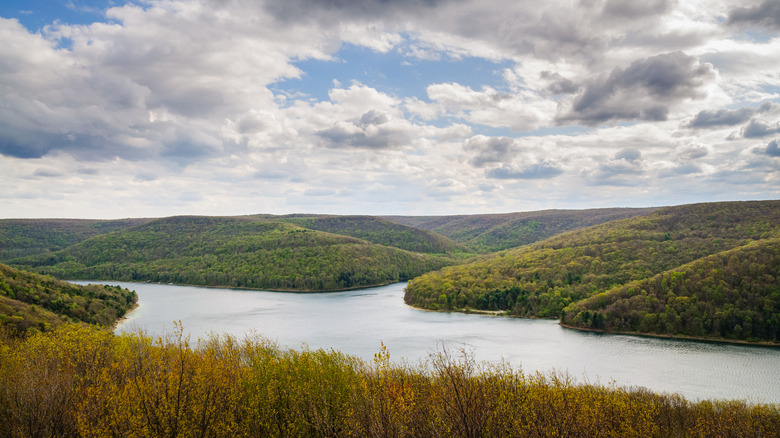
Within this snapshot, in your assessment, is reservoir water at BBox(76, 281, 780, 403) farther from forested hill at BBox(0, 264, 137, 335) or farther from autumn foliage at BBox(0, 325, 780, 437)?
autumn foliage at BBox(0, 325, 780, 437)

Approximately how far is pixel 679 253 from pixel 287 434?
395ft

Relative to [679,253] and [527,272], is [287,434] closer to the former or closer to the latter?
[527,272]

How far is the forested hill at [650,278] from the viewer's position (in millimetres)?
75250

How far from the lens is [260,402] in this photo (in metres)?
Result: 17.8

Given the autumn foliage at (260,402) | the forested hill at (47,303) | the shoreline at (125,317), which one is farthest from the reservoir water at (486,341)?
the autumn foliage at (260,402)

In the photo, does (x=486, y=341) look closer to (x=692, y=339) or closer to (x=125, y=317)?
(x=692, y=339)

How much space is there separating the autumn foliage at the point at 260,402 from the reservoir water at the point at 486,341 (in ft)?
51.3

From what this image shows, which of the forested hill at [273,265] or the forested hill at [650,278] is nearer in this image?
the forested hill at [650,278]

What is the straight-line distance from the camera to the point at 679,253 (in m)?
108

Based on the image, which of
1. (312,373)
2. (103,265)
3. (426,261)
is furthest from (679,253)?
(103,265)

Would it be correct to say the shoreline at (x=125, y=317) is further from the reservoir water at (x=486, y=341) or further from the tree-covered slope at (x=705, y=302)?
the tree-covered slope at (x=705, y=302)

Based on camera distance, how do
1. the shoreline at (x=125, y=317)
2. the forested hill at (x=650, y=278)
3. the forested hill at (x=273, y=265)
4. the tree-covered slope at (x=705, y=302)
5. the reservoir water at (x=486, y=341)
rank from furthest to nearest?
the forested hill at (x=273, y=265) → the shoreline at (x=125, y=317) → the forested hill at (x=650, y=278) → the tree-covered slope at (x=705, y=302) → the reservoir water at (x=486, y=341)

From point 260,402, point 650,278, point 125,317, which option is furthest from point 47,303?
point 650,278

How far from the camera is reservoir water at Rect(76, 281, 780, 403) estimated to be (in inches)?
1987
